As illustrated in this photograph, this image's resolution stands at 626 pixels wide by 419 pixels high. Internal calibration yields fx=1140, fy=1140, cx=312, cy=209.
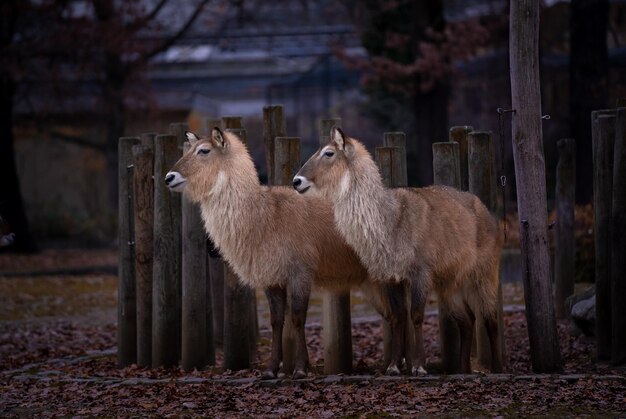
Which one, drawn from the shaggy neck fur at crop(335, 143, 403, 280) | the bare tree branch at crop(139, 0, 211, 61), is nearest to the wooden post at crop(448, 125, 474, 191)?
the shaggy neck fur at crop(335, 143, 403, 280)

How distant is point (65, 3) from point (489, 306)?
18.7 m

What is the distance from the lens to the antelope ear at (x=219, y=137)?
10562 millimetres

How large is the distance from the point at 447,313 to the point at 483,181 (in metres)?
1.34

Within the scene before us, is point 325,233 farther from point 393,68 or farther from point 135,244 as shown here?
point 393,68

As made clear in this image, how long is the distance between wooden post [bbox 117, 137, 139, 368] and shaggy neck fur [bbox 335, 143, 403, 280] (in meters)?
2.79

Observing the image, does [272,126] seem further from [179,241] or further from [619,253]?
[619,253]

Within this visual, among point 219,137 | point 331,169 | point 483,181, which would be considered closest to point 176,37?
point 219,137

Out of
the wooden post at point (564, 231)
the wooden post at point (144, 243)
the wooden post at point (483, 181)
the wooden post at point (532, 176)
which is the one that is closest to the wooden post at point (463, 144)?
the wooden post at point (483, 181)

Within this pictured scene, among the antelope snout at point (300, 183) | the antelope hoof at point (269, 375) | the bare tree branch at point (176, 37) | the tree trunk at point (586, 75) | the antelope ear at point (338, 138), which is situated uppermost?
the bare tree branch at point (176, 37)

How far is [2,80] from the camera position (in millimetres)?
26172

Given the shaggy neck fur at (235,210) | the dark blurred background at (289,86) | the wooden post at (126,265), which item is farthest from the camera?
the dark blurred background at (289,86)

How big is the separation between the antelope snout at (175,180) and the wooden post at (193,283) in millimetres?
774

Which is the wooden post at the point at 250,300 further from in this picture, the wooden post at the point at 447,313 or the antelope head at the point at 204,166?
the wooden post at the point at 447,313

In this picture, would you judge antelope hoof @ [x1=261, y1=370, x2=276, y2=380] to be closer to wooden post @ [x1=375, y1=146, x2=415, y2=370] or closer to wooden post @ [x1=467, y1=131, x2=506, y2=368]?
wooden post @ [x1=375, y1=146, x2=415, y2=370]
